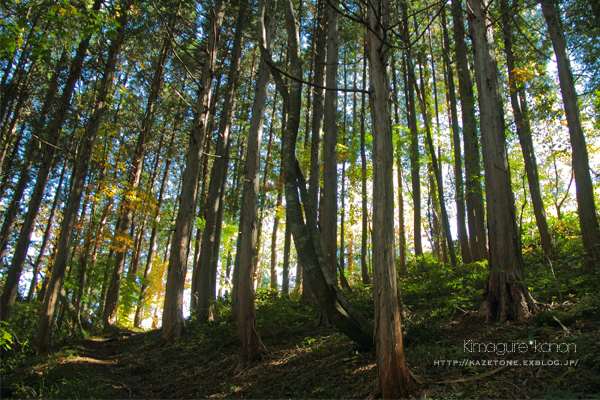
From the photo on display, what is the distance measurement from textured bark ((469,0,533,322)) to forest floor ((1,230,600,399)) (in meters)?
0.33

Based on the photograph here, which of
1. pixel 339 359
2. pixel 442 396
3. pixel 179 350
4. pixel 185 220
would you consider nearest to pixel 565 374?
pixel 442 396

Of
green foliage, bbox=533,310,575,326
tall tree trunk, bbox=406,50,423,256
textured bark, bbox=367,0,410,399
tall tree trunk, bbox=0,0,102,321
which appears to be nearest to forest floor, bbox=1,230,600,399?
green foliage, bbox=533,310,575,326

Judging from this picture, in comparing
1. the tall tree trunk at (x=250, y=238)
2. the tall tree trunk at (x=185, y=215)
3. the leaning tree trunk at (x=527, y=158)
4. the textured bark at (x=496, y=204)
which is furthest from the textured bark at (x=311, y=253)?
the leaning tree trunk at (x=527, y=158)

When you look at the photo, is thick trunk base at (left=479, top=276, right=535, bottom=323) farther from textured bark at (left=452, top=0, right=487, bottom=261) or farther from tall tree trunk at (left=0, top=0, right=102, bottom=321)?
tall tree trunk at (left=0, top=0, right=102, bottom=321)

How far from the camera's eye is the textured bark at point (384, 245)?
3328 millimetres

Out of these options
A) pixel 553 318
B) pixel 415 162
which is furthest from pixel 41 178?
pixel 415 162

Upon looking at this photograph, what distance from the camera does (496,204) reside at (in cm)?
532

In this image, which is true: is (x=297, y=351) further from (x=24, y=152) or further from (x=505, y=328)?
(x=24, y=152)

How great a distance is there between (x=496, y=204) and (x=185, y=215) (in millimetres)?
7724

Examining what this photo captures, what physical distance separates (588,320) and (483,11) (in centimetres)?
537

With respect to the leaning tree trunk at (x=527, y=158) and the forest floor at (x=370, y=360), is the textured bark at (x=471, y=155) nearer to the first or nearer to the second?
the leaning tree trunk at (x=527, y=158)

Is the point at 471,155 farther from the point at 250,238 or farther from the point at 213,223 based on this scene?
the point at 213,223

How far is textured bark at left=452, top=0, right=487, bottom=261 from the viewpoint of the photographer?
430 inches

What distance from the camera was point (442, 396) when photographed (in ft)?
10.5
